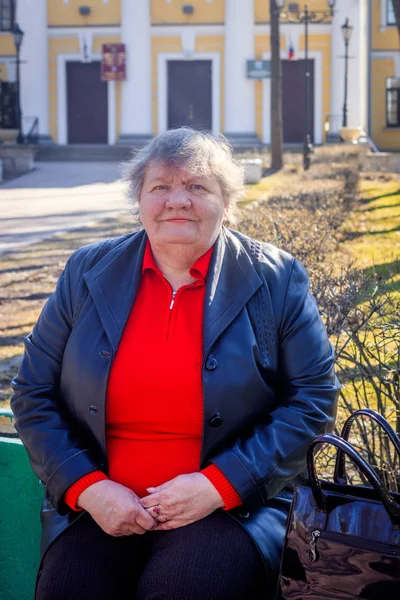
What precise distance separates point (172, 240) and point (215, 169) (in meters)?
0.26

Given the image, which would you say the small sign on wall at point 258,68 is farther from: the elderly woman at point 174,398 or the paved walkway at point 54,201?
the elderly woman at point 174,398

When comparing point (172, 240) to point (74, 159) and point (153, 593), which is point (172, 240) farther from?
point (74, 159)

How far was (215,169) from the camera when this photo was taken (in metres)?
2.90

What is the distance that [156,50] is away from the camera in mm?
32812

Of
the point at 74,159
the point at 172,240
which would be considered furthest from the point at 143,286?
the point at 74,159

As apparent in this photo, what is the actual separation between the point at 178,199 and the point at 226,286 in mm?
300

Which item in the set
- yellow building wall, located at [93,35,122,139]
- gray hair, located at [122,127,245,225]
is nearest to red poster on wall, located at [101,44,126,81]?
yellow building wall, located at [93,35,122,139]

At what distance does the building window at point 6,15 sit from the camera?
34.5 m

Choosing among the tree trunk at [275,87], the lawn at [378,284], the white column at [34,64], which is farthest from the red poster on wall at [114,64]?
the lawn at [378,284]

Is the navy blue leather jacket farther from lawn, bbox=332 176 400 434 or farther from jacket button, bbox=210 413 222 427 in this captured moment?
lawn, bbox=332 176 400 434

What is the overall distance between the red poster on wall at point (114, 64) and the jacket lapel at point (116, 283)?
100ft

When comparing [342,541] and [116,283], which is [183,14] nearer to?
[116,283]

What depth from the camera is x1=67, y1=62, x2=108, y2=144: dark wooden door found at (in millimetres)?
33438

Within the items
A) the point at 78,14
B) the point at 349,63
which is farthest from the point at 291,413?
the point at 78,14
